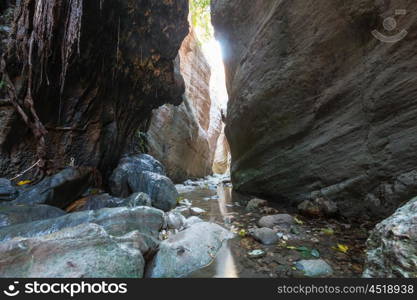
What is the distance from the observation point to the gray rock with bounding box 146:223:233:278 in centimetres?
168

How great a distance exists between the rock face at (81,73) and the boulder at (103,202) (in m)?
0.86

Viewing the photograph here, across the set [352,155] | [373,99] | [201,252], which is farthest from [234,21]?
[201,252]

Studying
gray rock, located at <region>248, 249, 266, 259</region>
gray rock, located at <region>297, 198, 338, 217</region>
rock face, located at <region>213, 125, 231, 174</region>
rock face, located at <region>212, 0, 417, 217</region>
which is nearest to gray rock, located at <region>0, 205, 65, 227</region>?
gray rock, located at <region>248, 249, 266, 259</region>

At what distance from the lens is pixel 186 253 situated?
1.88m

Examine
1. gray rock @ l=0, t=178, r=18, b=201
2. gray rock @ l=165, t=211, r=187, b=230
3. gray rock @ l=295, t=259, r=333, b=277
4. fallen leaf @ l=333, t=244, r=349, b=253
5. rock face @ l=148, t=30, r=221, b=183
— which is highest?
rock face @ l=148, t=30, r=221, b=183

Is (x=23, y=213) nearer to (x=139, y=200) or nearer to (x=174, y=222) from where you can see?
(x=139, y=200)

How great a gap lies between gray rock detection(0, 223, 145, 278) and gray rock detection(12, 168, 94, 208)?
1.69 metres

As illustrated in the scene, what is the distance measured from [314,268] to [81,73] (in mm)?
5186

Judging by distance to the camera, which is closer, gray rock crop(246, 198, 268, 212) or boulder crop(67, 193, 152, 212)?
boulder crop(67, 193, 152, 212)

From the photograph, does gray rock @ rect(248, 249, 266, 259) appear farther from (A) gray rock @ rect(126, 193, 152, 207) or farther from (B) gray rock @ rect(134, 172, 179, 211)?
(B) gray rock @ rect(134, 172, 179, 211)

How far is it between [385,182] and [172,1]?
568cm

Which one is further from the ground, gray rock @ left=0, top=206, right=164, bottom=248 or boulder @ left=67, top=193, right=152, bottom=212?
boulder @ left=67, top=193, right=152, bottom=212

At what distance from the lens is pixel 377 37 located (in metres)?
2.69

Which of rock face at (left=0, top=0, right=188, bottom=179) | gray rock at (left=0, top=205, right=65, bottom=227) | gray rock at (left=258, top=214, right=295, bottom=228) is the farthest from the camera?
rock face at (left=0, top=0, right=188, bottom=179)
